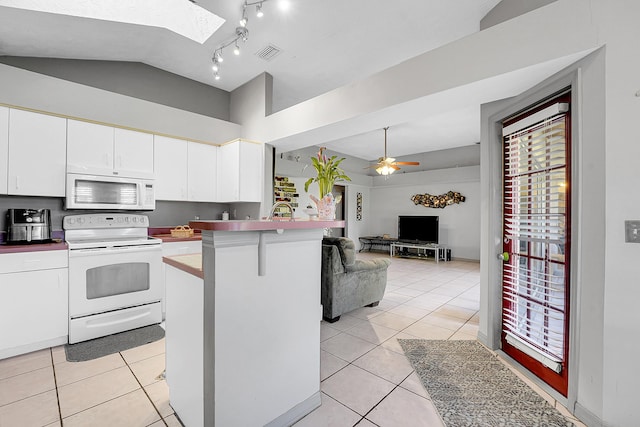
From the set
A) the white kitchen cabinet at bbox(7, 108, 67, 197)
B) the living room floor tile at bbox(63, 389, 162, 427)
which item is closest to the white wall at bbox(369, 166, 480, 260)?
the living room floor tile at bbox(63, 389, 162, 427)

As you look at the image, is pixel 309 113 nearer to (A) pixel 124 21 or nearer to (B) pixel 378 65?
(B) pixel 378 65

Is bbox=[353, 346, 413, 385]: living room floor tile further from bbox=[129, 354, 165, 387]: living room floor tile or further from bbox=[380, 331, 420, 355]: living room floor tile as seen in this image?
bbox=[129, 354, 165, 387]: living room floor tile


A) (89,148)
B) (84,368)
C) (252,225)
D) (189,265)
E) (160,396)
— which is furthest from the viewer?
(89,148)

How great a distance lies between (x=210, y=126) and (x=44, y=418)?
147 inches

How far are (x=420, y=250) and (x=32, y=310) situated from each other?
28.0ft

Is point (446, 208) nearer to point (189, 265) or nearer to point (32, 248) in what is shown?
point (189, 265)

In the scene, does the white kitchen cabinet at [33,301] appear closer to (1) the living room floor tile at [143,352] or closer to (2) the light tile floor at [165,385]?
(2) the light tile floor at [165,385]

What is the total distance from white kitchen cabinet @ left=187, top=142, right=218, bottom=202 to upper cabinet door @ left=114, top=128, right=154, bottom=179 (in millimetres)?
547

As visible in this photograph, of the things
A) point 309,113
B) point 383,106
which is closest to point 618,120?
point 383,106

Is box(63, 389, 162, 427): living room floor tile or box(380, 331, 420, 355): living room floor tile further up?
box(63, 389, 162, 427): living room floor tile

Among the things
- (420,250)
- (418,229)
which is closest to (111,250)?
(418,229)

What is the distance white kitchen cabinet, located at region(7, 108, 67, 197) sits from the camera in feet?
9.27

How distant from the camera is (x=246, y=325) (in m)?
1.48

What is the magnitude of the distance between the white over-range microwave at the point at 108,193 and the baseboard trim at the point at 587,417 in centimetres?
445
